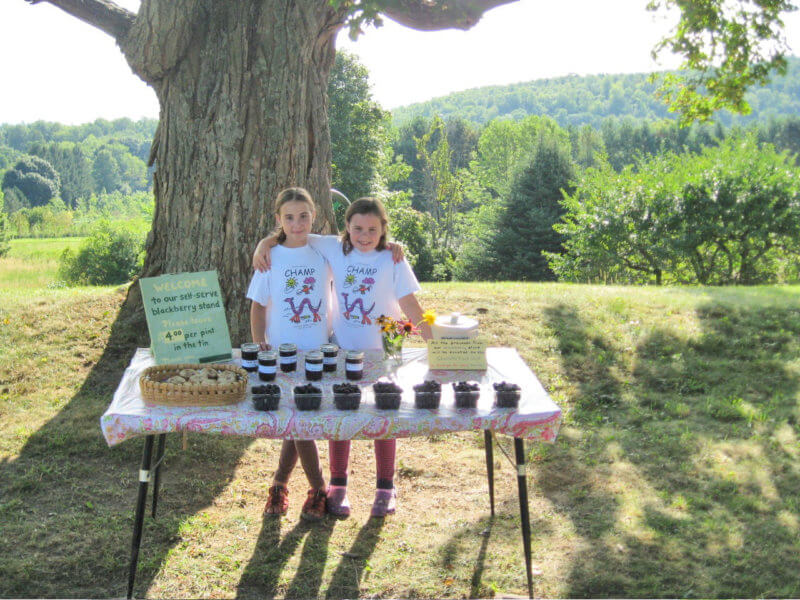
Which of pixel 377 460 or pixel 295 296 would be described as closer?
pixel 295 296

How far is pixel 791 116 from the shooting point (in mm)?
76125

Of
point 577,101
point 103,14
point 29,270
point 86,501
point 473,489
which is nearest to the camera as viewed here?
point 86,501

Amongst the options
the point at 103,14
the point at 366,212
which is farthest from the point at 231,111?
the point at 366,212

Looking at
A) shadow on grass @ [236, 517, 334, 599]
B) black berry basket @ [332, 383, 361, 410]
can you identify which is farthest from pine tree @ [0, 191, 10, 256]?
black berry basket @ [332, 383, 361, 410]

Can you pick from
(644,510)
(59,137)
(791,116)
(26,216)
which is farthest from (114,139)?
(644,510)

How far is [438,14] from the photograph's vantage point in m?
6.14

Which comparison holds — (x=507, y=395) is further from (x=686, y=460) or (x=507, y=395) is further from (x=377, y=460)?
(x=686, y=460)

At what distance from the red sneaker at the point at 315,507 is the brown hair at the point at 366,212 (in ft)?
4.31

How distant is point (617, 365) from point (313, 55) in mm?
3816

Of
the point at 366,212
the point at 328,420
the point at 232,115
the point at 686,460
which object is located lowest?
the point at 686,460

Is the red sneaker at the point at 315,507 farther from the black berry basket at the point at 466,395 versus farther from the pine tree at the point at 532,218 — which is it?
the pine tree at the point at 532,218

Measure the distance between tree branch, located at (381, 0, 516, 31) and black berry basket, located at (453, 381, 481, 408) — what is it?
13.7 feet

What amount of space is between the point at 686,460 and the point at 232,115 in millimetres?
4221

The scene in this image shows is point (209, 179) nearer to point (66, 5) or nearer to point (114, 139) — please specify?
point (66, 5)
